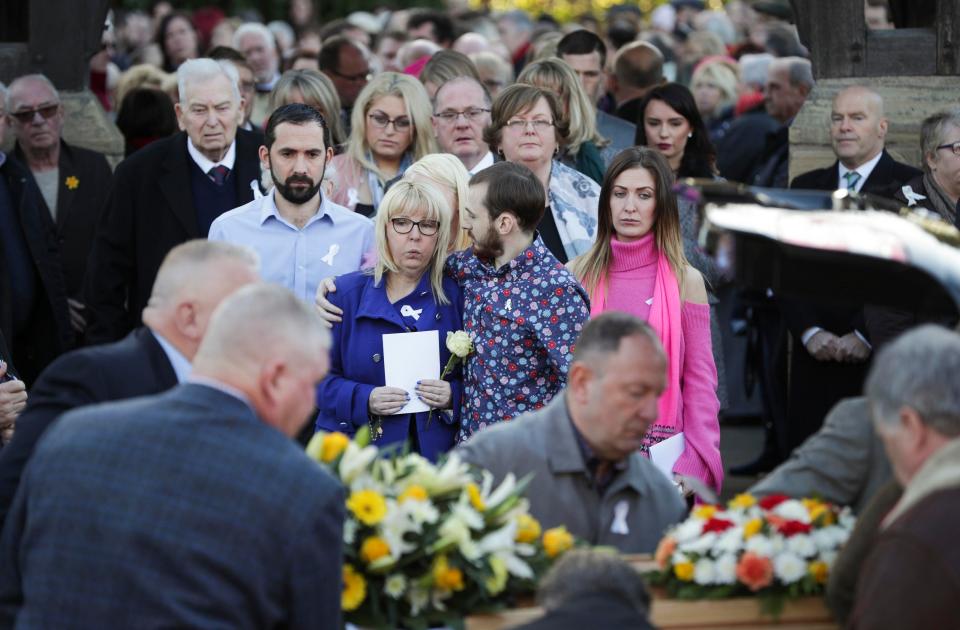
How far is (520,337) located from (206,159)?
2.49m

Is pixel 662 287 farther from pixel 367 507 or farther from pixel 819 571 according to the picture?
pixel 367 507

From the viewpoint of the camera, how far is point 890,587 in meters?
3.82

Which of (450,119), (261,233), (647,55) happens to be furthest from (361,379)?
(647,55)

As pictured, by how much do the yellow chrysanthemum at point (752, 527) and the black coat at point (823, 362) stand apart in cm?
422

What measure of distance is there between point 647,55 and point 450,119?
3153mm

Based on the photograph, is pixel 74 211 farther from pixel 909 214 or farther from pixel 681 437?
pixel 909 214

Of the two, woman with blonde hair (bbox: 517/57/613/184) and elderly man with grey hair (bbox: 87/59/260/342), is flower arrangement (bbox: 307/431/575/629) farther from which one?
woman with blonde hair (bbox: 517/57/613/184)

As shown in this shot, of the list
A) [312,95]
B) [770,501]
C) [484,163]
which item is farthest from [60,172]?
[770,501]

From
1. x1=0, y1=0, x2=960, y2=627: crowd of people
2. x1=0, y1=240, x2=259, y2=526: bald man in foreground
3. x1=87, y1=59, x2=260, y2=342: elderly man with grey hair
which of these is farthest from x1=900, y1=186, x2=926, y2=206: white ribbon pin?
x1=0, y1=240, x2=259, y2=526: bald man in foreground

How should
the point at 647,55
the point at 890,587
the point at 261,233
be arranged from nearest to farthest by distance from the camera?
1. the point at 890,587
2. the point at 261,233
3. the point at 647,55

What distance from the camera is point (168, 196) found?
8.30 metres

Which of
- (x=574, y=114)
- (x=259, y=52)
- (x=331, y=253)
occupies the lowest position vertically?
(x=331, y=253)

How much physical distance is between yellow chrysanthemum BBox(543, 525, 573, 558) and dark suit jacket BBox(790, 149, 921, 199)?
4.49 meters

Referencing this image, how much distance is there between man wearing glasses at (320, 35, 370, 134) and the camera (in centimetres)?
1094
